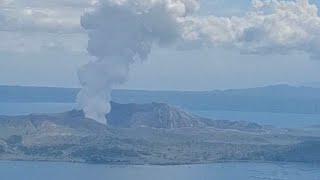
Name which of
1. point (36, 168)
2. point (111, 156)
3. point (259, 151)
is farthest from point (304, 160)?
point (36, 168)

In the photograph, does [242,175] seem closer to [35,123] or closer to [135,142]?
[135,142]

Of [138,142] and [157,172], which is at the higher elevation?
[138,142]

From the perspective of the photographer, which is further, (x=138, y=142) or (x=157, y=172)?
(x=138, y=142)

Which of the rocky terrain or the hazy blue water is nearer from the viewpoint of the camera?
the hazy blue water

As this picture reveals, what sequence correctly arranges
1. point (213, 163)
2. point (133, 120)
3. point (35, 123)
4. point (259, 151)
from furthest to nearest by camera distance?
point (133, 120) → point (35, 123) → point (259, 151) → point (213, 163)
